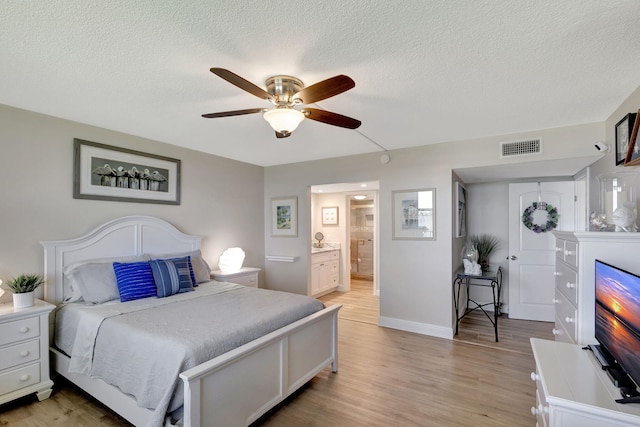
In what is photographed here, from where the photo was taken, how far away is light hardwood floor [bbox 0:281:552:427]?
2174 millimetres

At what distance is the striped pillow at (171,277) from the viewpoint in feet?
9.59

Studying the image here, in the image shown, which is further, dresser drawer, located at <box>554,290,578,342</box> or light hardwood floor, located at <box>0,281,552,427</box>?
light hardwood floor, located at <box>0,281,552,427</box>

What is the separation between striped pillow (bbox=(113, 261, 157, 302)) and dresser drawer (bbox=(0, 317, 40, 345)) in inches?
23.2

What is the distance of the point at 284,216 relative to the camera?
5.02 meters

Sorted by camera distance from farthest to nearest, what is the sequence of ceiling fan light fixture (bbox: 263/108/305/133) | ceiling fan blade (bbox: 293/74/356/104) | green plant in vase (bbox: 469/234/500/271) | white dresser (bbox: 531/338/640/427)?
green plant in vase (bbox: 469/234/500/271), ceiling fan light fixture (bbox: 263/108/305/133), ceiling fan blade (bbox: 293/74/356/104), white dresser (bbox: 531/338/640/427)

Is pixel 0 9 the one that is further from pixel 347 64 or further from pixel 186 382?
pixel 186 382

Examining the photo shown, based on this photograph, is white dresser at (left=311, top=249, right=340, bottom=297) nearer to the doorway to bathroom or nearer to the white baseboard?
the doorway to bathroom

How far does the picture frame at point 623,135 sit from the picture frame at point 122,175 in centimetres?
435

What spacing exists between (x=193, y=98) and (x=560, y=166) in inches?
153

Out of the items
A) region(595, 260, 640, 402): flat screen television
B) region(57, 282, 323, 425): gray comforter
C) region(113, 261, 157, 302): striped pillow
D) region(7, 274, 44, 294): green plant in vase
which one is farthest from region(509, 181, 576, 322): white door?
region(7, 274, 44, 294): green plant in vase

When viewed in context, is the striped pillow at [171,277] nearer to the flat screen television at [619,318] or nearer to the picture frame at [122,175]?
the picture frame at [122,175]

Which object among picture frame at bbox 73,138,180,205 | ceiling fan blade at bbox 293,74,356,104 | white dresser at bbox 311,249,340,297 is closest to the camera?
ceiling fan blade at bbox 293,74,356,104

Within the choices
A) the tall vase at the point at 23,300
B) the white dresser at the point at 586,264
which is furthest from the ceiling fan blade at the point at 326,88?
the tall vase at the point at 23,300

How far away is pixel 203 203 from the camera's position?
4188 mm
